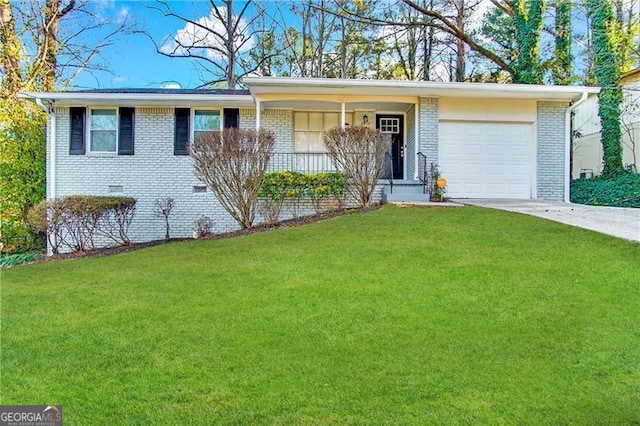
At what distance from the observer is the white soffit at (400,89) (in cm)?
1078

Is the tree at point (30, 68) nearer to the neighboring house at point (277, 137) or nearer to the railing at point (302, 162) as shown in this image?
the neighboring house at point (277, 137)

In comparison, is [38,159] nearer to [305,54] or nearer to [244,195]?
[244,195]

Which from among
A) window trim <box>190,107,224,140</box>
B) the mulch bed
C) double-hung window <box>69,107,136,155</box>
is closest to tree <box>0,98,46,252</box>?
double-hung window <box>69,107,136,155</box>

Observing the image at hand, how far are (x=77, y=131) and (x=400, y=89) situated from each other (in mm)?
8397

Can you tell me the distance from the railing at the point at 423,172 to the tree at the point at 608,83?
298 inches

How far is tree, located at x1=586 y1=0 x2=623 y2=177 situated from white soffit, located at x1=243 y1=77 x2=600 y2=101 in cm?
449

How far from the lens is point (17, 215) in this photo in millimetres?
11891

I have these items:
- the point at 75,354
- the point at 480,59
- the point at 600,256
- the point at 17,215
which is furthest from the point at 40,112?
the point at 480,59

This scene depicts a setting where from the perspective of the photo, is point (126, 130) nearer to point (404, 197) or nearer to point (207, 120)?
point (207, 120)

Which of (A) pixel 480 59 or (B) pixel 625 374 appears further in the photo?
(A) pixel 480 59

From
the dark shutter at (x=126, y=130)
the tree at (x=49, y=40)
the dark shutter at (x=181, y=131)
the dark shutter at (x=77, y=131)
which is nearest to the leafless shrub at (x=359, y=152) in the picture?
the dark shutter at (x=181, y=131)

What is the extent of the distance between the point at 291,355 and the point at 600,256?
4421mm

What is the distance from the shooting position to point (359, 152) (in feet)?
31.6

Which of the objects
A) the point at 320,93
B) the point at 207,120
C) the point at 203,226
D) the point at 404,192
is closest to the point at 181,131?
the point at 207,120
